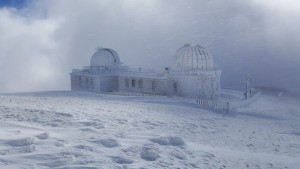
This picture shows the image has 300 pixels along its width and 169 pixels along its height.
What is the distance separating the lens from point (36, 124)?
1315 centimetres

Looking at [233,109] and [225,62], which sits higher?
[225,62]

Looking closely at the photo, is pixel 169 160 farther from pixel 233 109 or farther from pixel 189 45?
pixel 189 45

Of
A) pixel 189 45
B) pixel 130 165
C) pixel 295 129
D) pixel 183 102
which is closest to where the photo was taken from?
pixel 130 165

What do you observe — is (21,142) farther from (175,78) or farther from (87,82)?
(87,82)

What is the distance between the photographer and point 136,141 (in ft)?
37.3

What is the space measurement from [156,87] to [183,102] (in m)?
8.34

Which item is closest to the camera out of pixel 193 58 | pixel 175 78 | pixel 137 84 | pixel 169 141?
pixel 169 141

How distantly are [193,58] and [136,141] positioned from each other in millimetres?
20722

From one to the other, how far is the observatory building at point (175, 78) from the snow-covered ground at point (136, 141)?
1107 centimetres

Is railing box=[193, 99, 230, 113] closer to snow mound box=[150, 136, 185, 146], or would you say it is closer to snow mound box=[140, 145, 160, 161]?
snow mound box=[150, 136, 185, 146]

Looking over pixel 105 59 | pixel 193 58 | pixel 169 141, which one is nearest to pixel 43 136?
pixel 169 141

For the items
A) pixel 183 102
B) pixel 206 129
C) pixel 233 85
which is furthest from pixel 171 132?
pixel 233 85

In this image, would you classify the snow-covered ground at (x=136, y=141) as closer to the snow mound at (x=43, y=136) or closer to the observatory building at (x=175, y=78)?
the snow mound at (x=43, y=136)

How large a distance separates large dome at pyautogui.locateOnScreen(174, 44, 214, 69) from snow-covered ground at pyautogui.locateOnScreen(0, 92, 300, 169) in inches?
470
